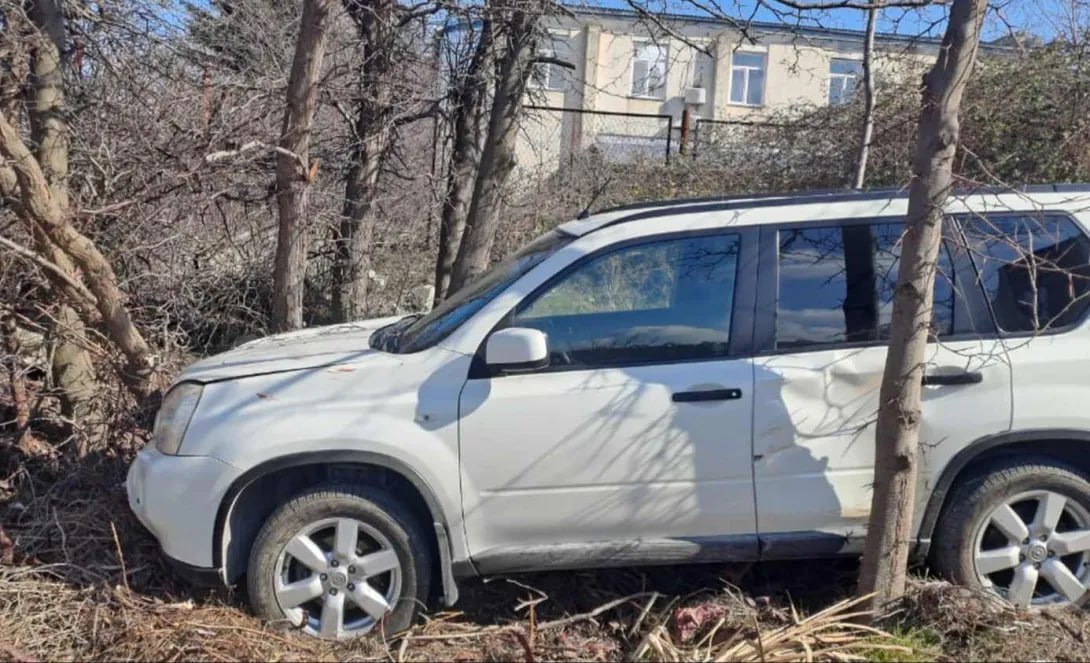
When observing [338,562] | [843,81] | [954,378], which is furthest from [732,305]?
[843,81]

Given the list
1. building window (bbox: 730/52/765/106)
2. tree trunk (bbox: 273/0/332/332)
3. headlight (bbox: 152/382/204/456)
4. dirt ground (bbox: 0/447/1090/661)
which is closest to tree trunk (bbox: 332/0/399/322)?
tree trunk (bbox: 273/0/332/332)

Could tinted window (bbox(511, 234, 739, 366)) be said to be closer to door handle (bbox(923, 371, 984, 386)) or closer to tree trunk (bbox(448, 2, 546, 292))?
door handle (bbox(923, 371, 984, 386))

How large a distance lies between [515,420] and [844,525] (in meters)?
1.51

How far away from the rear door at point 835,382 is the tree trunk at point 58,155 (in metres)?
4.08

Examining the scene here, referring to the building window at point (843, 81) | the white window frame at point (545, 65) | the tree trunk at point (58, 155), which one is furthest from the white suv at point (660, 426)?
the building window at point (843, 81)

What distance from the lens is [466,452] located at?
12.5ft

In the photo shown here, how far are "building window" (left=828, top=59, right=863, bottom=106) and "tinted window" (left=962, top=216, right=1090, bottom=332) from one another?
8.86m

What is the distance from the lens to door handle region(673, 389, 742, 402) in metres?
3.85

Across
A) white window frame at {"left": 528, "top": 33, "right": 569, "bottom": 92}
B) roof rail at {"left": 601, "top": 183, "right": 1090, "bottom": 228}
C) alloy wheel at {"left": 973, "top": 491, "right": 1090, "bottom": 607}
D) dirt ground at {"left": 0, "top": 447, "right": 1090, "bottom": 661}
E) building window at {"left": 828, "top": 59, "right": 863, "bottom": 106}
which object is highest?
building window at {"left": 828, "top": 59, "right": 863, "bottom": 106}

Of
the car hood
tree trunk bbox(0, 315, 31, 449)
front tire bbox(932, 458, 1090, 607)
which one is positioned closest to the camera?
front tire bbox(932, 458, 1090, 607)

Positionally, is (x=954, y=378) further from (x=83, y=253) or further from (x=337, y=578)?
(x=83, y=253)

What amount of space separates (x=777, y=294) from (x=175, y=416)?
2675 mm

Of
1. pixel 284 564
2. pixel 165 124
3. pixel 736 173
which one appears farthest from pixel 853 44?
pixel 284 564

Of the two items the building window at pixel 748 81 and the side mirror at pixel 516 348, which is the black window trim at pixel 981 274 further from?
the building window at pixel 748 81
